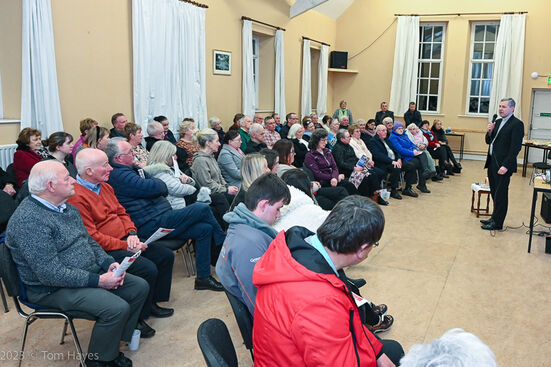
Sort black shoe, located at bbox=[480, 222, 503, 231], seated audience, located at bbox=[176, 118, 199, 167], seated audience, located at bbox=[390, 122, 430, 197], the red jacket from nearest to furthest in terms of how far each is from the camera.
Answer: the red jacket → black shoe, located at bbox=[480, 222, 503, 231] → seated audience, located at bbox=[176, 118, 199, 167] → seated audience, located at bbox=[390, 122, 430, 197]

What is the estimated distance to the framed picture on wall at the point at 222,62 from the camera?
7820 millimetres

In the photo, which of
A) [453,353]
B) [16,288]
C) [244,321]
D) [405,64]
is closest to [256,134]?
[16,288]

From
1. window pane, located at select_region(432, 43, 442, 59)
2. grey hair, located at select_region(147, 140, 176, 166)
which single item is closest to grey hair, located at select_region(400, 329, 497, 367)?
grey hair, located at select_region(147, 140, 176, 166)

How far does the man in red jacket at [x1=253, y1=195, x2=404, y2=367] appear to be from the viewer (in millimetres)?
1360

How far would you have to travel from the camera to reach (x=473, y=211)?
251 inches

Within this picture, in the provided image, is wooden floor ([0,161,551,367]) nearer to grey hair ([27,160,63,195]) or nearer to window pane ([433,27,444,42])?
grey hair ([27,160,63,195])

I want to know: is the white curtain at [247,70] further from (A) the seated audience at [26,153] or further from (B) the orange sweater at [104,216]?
(B) the orange sweater at [104,216]

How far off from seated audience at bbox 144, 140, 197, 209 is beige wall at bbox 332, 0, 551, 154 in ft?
30.8

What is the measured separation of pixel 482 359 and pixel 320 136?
15.7 feet

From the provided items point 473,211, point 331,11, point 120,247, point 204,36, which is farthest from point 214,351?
point 331,11

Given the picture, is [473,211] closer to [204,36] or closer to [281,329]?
[204,36]

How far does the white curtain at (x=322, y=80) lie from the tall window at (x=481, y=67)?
3.71 metres

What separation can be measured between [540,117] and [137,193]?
35.6 feet

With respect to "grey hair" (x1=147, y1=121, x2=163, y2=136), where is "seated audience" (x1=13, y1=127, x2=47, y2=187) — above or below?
below
